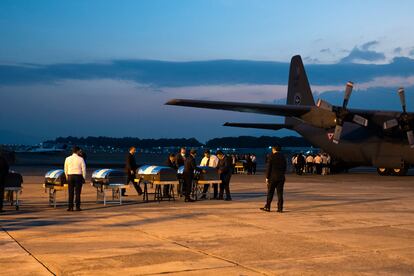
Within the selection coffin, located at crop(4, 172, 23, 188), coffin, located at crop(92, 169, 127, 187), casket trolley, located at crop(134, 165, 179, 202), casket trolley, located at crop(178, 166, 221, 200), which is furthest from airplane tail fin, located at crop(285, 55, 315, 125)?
coffin, located at crop(4, 172, 23, 188)

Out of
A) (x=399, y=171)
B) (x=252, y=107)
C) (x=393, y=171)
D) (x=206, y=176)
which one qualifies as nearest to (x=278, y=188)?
(x=206, y=176)

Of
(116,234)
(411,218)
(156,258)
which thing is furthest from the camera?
(411,218)

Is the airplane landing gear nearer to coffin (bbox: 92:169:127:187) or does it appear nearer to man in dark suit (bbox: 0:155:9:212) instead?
coffin (bbox: 92:169:127:187)

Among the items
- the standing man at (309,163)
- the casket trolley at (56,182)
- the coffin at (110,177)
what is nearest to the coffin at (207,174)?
the coffin at (110,177)

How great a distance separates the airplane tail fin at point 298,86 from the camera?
3509 centimetres

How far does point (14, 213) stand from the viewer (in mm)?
13094

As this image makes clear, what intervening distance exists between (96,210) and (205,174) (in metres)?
3.93

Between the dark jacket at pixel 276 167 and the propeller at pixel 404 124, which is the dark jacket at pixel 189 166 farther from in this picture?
the propeller at pixel 404 124

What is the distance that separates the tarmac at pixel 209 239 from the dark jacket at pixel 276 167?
972 mm

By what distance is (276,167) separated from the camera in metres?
13.4

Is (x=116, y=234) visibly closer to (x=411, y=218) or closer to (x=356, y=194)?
(x=411, y=218)

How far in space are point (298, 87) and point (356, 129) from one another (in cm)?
634

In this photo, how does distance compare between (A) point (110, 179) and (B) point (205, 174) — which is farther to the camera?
(B) point (205, 174)

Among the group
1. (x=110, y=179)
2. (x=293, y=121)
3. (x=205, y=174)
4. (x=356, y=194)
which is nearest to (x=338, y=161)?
(x=293, y=121)
